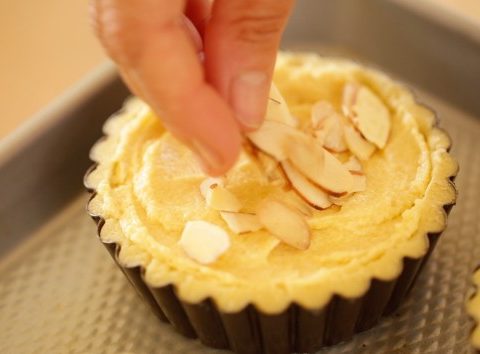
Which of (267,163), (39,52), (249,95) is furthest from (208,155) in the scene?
(39,52)

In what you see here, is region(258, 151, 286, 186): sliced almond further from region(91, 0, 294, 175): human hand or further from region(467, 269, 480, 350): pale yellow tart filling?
region(467, 269, 480, 350): pale yellow tart filling

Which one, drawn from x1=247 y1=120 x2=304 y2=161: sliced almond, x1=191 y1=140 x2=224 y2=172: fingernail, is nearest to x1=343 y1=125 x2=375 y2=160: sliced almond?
x1=247 y1=120 x2=304 y2=161: sliced almond

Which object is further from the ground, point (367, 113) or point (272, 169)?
point (272, 169)

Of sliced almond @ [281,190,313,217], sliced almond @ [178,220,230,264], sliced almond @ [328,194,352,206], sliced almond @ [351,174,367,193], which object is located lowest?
sliced almond @ [351,174,367,193]

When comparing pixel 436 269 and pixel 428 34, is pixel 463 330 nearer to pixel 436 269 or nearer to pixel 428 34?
pixel 436 269

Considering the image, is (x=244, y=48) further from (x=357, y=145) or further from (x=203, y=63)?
(x=357, y=145)

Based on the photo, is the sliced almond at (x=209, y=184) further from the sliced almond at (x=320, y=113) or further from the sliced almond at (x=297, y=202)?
the sliced almond at (x=320, y=113)
